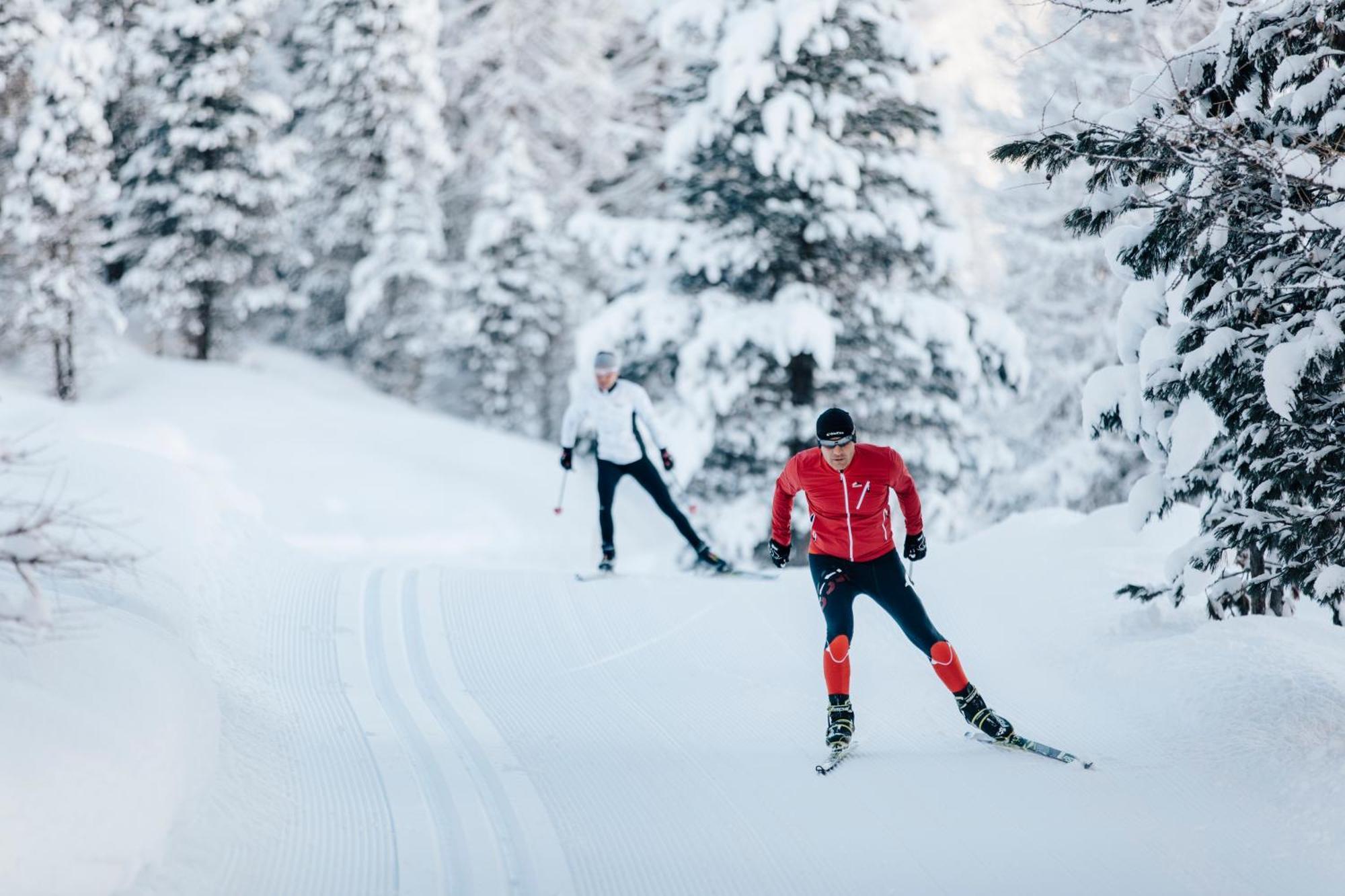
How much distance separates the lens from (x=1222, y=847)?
4.73 metres

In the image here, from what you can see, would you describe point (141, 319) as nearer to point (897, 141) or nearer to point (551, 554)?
point (551, 554)

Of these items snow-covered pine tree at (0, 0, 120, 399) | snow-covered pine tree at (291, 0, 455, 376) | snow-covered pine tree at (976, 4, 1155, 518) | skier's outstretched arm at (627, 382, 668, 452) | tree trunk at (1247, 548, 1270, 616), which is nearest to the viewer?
tree trunk at (1247, 548, 1270, 616)

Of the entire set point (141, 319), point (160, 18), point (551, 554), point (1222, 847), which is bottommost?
point (551, 554)

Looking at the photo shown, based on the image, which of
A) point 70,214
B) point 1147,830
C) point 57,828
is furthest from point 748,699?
point 70,214

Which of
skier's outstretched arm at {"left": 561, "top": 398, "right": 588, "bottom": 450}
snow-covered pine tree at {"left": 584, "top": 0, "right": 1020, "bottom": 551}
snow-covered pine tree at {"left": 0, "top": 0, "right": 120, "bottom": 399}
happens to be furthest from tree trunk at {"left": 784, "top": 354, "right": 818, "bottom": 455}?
snow-covered pine tree at {"left": 0, "top": 0, "right": 120, "bottom": 399}

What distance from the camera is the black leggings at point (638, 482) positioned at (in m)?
9.95

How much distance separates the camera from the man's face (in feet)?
18.4

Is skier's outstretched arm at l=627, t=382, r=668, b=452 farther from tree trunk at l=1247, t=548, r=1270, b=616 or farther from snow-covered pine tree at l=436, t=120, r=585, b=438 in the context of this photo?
snow-covered pine tree at l=436, t=120, r=585, b=438

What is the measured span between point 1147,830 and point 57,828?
4.47 m

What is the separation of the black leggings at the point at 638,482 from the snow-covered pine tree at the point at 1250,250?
4.82 metres

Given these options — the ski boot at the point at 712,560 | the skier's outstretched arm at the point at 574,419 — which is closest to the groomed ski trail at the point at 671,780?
the ski boot at the point at 712,560

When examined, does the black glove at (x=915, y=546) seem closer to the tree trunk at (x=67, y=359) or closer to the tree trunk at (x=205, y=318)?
the tree trunk at (x=67, y=359)

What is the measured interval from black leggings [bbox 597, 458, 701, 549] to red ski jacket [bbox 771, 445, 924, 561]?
4.02 metres

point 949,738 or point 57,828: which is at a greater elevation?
point 57,828
